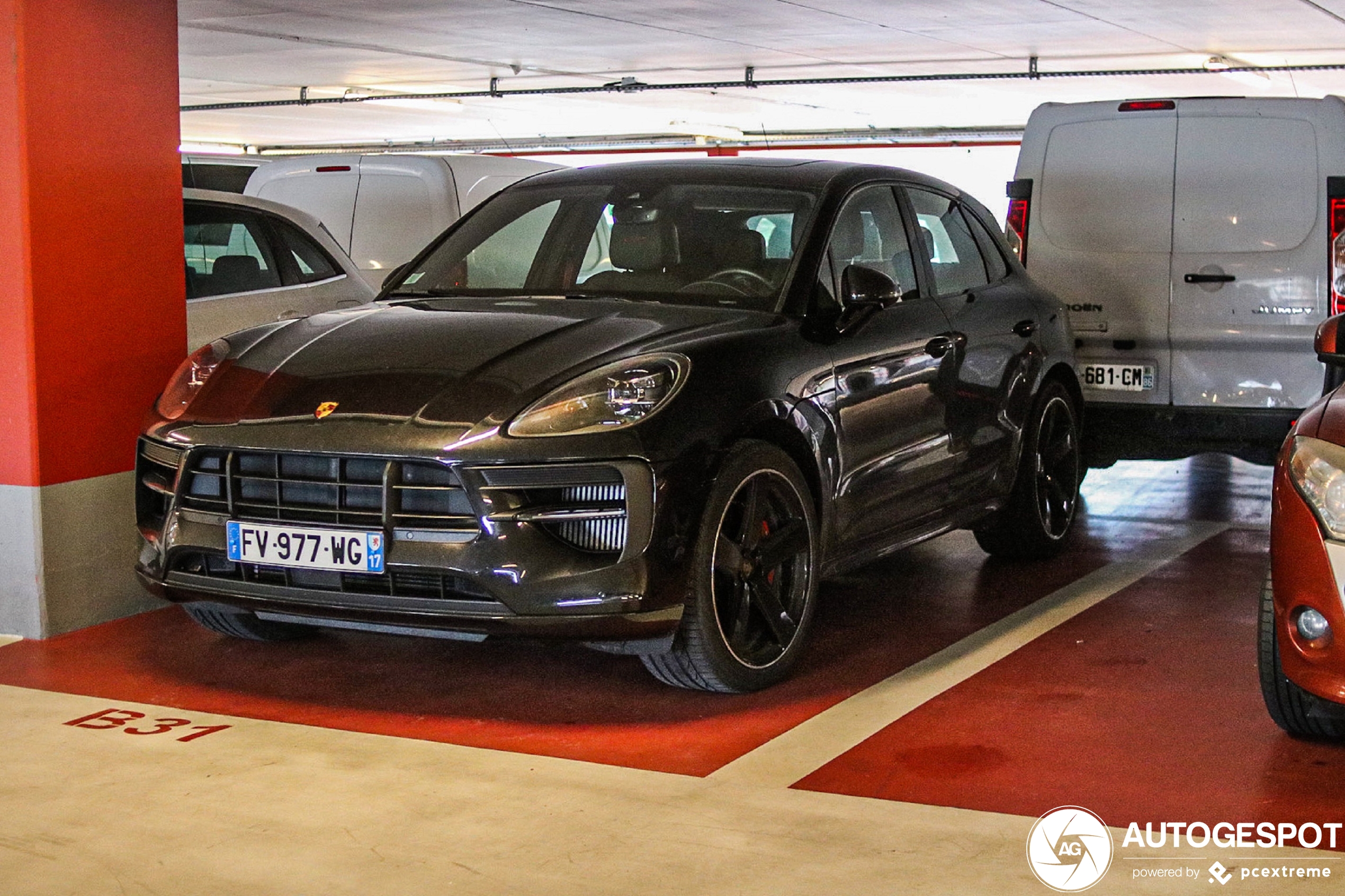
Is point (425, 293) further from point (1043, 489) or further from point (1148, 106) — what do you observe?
point (1148, 106)

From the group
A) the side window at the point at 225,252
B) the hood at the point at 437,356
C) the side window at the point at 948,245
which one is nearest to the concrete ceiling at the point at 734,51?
the side window at the point at 225,252

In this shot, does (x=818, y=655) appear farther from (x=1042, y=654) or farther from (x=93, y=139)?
(x=93, y=139)

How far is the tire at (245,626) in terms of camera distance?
5.09m

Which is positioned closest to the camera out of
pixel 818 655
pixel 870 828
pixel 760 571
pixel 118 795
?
pixel 870 828

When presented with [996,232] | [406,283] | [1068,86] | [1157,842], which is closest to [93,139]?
[406,283]

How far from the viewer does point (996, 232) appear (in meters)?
6.55

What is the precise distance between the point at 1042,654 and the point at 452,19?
36.1ft

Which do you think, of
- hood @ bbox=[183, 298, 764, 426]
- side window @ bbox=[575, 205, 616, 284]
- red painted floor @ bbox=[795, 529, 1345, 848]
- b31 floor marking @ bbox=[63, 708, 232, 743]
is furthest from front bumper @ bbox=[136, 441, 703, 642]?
side window @ bbox=[575, 205, 616, 284]

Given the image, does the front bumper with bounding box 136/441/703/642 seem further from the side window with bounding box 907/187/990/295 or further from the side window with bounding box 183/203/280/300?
the side window with bounding box 183/203/280/300

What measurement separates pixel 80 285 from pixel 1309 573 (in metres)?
4.02

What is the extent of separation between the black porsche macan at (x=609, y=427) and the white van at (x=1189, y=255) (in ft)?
5.85

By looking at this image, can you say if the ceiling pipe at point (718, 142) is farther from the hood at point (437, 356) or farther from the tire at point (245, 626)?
the tire at point (245, 626)

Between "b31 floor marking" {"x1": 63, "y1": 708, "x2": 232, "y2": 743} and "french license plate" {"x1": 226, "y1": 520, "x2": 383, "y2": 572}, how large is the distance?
46 cm

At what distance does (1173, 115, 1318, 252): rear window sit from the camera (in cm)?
725
